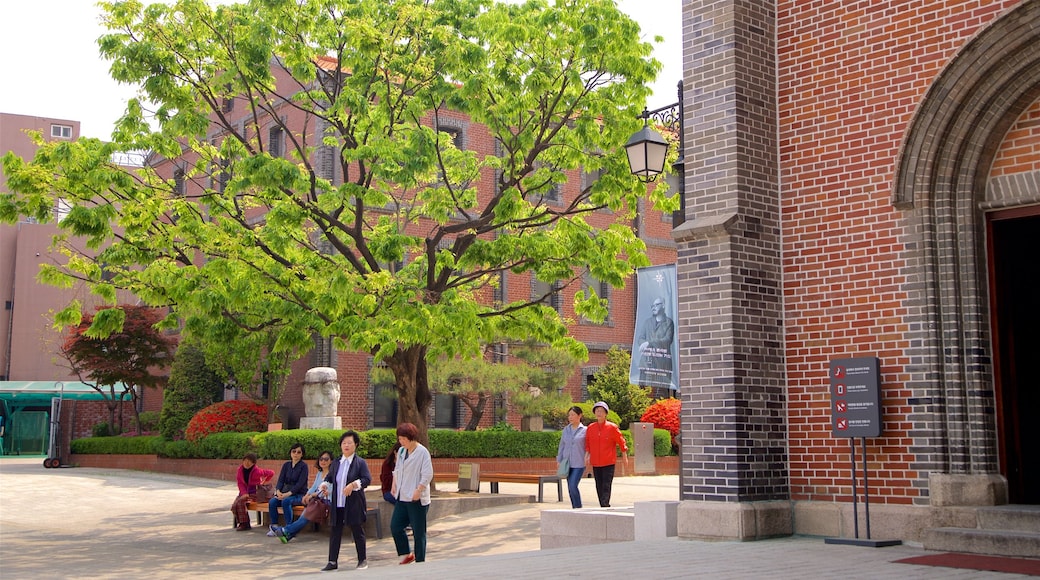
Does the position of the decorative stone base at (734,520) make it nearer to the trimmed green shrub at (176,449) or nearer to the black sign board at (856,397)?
the black sign board at (856,397)

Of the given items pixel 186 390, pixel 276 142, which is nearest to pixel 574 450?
pixel 186 390

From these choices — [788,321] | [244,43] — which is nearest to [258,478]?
[244,43]

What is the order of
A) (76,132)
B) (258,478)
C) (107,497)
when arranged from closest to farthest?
1. (258,478)
2. (107,497)
3. (76,132)

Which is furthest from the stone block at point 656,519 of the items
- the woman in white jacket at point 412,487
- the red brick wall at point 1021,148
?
the red brick wall at point 1021,148

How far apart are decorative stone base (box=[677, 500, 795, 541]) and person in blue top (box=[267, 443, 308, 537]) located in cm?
723

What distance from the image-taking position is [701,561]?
27.2 feet

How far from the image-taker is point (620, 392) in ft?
106

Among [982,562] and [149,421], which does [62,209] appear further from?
[982,562]

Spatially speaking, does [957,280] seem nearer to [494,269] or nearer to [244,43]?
[494,269]

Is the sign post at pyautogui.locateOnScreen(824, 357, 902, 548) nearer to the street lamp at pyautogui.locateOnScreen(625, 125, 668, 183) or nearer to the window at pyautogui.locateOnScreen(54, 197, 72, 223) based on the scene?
the street lamp at pyautogui.locateOnScreen(625, 125, 668, 183)

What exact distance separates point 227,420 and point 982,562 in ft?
81.6

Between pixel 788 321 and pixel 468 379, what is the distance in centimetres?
1912

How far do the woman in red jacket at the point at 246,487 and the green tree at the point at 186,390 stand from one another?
54.2 ft

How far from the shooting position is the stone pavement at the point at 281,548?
7.93m
